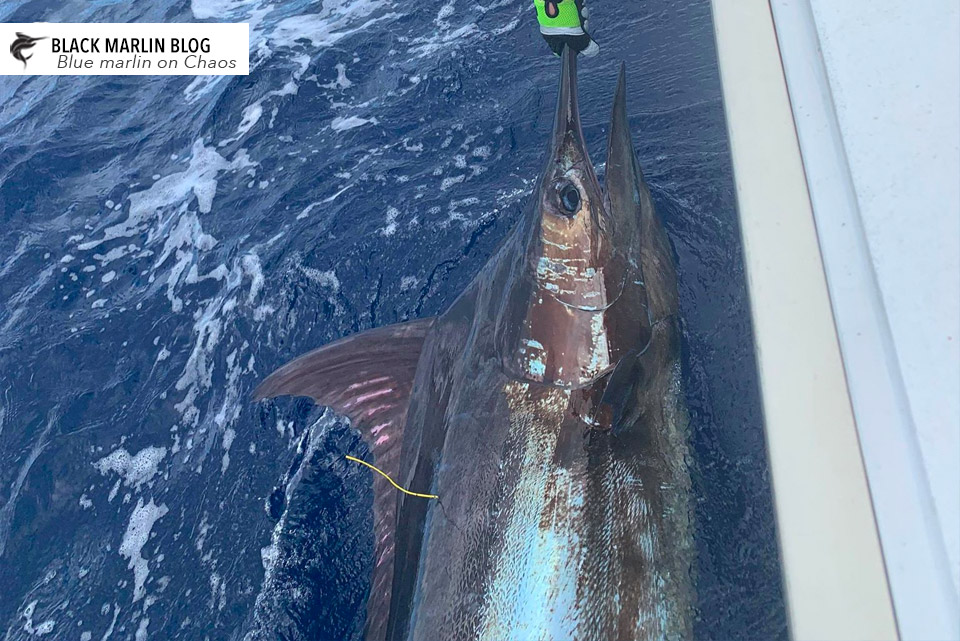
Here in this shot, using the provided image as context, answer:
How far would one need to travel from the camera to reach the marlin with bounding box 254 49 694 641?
65.7 inches

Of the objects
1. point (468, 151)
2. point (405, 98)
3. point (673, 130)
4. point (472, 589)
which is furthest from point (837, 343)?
point (405, 98)

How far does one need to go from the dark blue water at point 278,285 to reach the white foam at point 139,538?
0.02m

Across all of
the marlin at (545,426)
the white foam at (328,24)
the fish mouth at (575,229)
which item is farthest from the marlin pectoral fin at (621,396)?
the white foam at (328,24)

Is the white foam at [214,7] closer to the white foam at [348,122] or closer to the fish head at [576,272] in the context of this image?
the white foam at [348,122]

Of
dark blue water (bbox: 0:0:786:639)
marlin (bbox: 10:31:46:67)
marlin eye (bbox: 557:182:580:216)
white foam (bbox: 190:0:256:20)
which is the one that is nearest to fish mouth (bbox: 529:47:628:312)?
marlin eye (bbox: 557:182:580:216)

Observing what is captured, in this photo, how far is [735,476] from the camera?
1.95 m

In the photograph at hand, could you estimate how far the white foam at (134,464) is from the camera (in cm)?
312

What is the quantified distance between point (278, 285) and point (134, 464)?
3.50 feet

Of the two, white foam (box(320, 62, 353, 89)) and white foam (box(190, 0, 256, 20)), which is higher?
white foam (box(190, 0, 256, 20))

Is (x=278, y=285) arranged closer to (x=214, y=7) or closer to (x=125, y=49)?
(x=125, y=49)

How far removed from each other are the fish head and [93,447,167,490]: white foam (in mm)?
2007

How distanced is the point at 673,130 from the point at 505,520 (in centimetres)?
209

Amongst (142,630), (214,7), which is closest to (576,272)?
(142,630)

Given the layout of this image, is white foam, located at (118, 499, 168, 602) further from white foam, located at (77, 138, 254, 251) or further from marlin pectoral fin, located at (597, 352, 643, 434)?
marlin pectoral fin, located at (597, 352, 643, 434)
